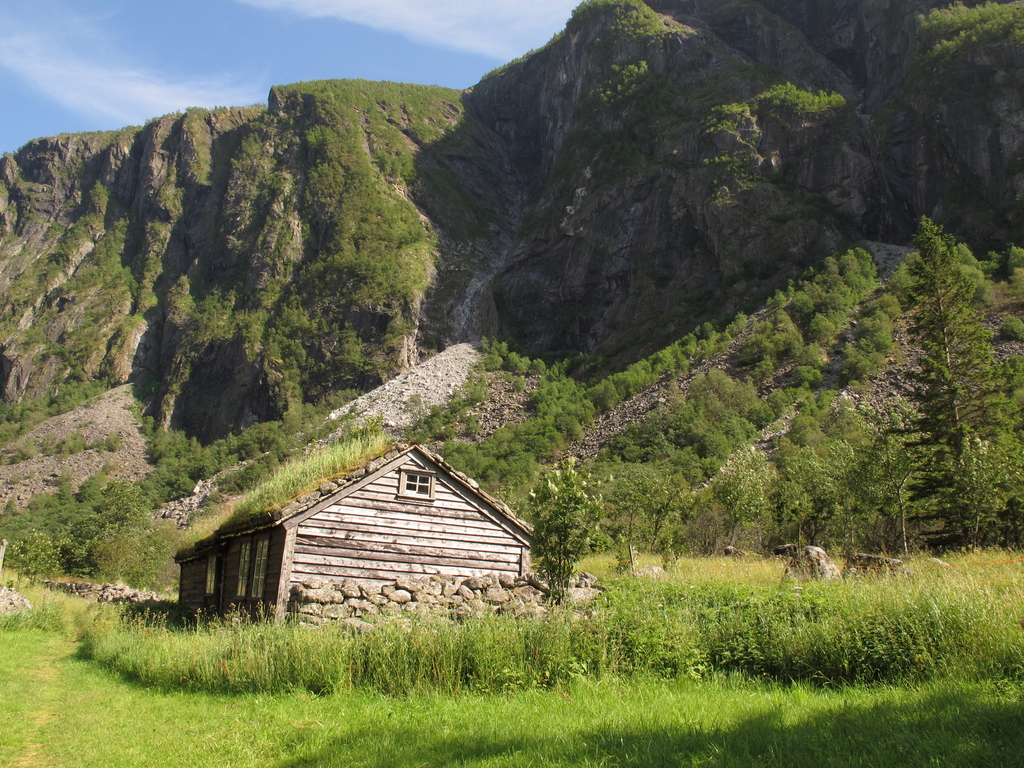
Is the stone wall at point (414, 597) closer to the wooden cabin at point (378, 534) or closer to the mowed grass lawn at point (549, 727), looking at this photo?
the wooden cabin at point (378, 534)

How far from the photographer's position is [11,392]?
4993 inches

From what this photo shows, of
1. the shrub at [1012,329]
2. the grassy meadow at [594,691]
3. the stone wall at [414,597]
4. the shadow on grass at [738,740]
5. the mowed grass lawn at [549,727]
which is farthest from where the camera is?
the shrub at [1012,329]

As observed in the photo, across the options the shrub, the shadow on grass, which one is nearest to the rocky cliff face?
the shrub

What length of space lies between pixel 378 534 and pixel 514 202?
150354 millimetres

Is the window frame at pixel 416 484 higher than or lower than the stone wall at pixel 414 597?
higher

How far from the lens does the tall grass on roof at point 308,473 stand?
56.6ft

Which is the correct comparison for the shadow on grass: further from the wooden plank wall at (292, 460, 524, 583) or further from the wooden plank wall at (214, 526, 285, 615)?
the wooden plank wall at (292, 460, 524, 583)

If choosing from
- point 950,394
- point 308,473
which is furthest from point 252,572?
point 950,394

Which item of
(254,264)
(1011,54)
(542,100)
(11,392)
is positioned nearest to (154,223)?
(254,264)

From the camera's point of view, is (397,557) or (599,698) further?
(397,557)

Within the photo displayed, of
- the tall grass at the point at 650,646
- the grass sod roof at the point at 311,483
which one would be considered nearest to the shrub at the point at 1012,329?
the grass sod roof at the point at 311,483

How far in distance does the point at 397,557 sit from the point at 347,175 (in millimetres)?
129093

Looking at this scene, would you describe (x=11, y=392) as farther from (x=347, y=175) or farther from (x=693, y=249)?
(x=693, y=249)

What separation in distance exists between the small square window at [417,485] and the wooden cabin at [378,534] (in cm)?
2
